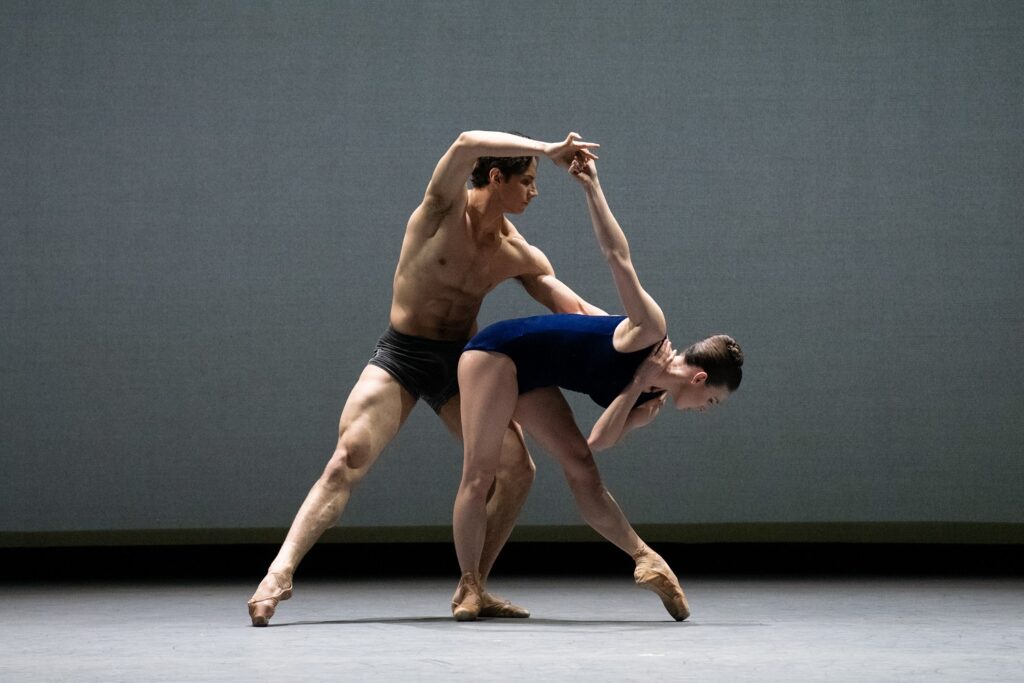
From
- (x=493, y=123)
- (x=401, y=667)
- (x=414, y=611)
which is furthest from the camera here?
(x=493, y=123)

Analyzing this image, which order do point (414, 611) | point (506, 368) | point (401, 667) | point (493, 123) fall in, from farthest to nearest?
point (493, 123) → point (414, 611) → point (506, 368) → point (401, 667)

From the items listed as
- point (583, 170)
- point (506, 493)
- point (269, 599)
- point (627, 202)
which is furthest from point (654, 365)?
point (627, 202)

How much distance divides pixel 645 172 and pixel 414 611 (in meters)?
2.56

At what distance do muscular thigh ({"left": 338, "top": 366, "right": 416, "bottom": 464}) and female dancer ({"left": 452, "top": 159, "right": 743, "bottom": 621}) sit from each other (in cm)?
29

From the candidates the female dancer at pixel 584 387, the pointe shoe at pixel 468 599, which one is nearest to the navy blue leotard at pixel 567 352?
the female dancer at pixel 584 387

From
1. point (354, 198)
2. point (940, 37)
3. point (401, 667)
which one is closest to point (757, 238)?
point (940, 37)

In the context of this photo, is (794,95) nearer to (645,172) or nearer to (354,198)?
(645,172)

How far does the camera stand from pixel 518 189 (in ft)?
12.2

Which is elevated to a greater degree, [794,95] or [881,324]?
[794,95]

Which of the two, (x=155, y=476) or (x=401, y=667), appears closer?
(x=401, y=667)

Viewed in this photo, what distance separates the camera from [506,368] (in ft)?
11.6

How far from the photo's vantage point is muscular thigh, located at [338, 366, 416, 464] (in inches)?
146

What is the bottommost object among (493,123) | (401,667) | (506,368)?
(401,667)

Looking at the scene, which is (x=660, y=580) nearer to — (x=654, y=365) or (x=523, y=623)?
(x=523, y=623)
